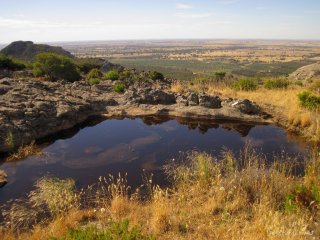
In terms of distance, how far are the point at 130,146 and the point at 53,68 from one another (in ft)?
44.1

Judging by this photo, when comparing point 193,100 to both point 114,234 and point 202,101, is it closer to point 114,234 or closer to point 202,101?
point 202,101

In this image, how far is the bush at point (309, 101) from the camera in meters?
13.3

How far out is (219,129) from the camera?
42.4ft

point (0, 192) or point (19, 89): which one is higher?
point (19, 89)

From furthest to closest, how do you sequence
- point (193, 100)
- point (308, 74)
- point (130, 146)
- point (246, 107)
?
point (308, 74) < point (193, 100) < point (246, 107) < point (130, 146)

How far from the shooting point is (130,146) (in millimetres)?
11094

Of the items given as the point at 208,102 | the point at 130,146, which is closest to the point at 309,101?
the point at 208,102

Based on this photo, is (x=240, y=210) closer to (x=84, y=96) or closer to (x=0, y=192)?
(x=0, y=192)

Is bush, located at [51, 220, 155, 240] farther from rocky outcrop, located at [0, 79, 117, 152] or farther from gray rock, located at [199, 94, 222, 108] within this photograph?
gray rock, located at [199, 94, 222, 108]

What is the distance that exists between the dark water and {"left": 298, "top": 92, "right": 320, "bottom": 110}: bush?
1.80m

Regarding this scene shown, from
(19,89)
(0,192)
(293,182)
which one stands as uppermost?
(19,89)

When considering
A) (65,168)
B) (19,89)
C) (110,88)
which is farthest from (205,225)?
(110,88)

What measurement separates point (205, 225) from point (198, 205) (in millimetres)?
811

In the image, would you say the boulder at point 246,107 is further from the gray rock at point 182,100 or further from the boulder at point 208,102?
the gray rock at point 182,100
